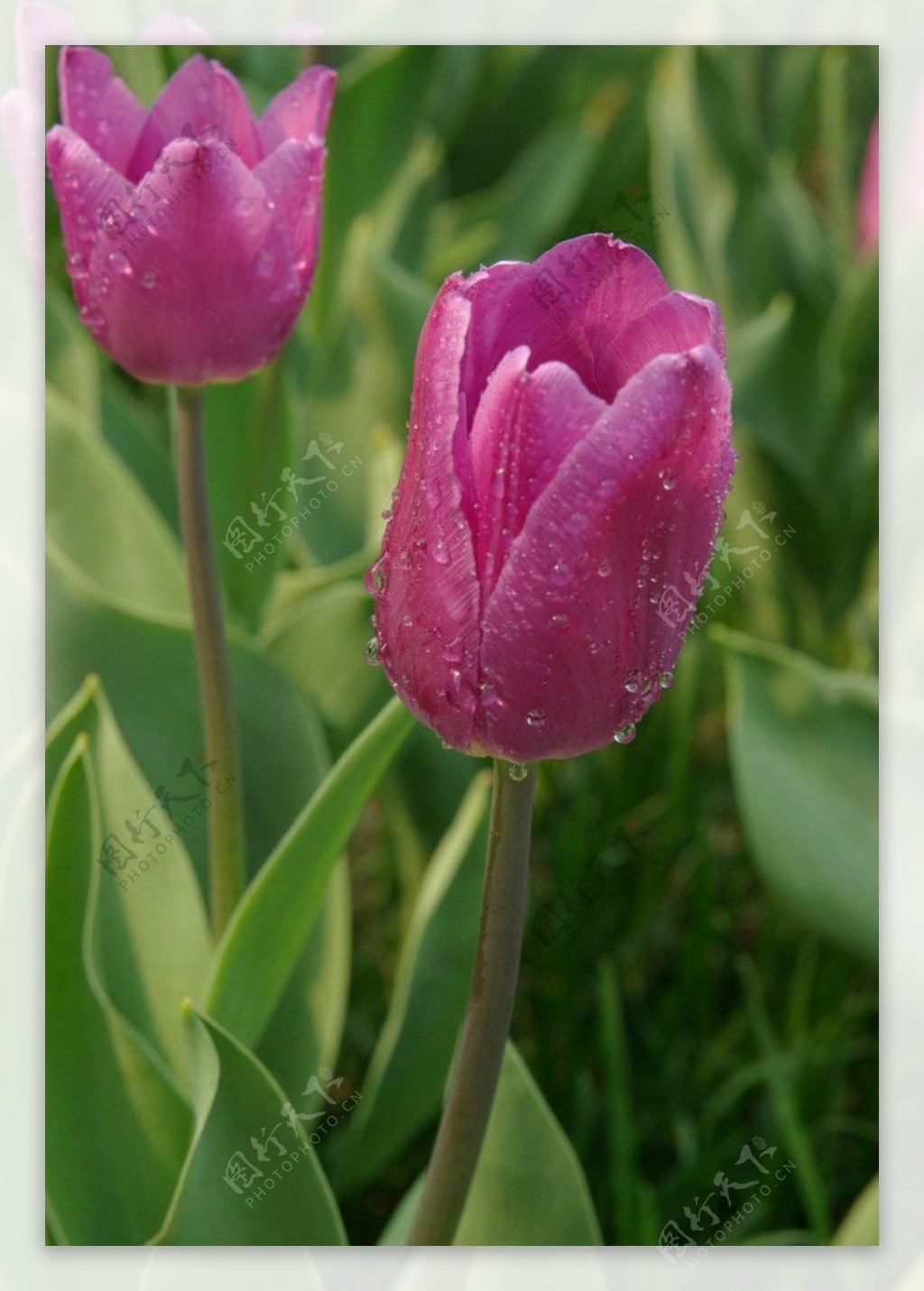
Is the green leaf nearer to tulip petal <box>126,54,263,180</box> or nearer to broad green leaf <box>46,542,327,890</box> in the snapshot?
broad green leaf <box>46,542,327,890</box>

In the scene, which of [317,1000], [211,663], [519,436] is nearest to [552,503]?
[519,436]

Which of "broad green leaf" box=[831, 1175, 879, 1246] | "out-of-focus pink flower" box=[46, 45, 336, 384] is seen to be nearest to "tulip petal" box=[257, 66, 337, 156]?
"out-of-focus pink flower" box=[46, 45, 336, 384]

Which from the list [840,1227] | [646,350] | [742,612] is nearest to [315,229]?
[646,350]

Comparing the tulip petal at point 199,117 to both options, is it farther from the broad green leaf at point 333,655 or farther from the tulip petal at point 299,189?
the broad green leaf at point 333,655

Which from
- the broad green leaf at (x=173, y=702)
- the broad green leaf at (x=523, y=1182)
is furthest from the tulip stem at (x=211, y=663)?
the broad green leaf at (x=523, y=1182)

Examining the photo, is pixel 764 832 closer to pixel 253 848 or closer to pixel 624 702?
pixel 253 848

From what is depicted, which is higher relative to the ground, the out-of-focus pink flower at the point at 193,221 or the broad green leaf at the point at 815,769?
the out-of-focus pink flower at the point at 193,221
